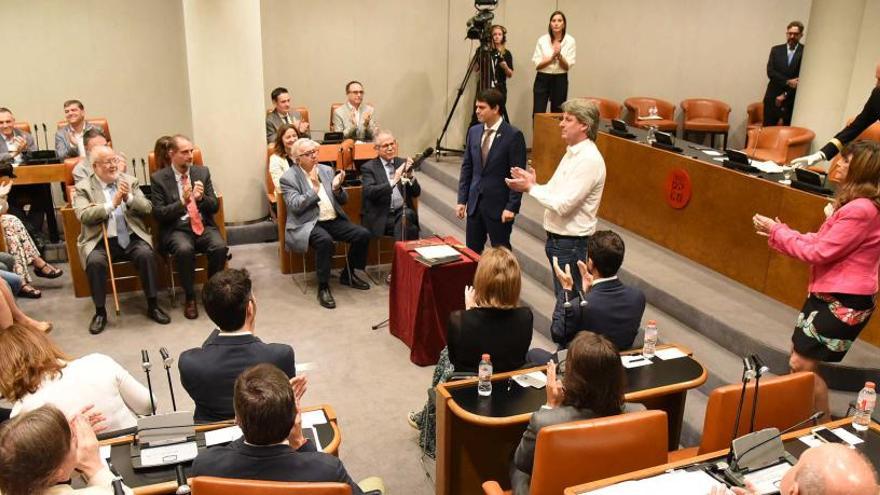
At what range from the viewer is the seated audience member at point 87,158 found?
17.3ft

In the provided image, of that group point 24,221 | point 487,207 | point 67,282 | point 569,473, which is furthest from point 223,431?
point 24,221

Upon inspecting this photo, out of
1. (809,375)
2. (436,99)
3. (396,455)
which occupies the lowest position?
(396,455)

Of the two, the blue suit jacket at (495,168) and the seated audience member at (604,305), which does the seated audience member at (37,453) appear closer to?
the seated audience member at (604,305)

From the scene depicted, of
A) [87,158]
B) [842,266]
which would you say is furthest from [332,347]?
[842,266]

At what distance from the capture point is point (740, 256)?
5.06 m

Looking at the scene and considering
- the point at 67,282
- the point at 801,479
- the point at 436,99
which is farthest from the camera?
the point at 436,99

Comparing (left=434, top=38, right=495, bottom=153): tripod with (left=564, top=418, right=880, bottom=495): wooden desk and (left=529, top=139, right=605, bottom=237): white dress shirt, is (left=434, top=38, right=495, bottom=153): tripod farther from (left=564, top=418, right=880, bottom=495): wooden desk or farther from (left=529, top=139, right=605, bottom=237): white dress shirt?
(left=564, top=418, right=880, bottom=495): wooden desk

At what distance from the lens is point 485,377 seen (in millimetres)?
3018

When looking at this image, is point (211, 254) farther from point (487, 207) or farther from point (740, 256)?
point (740, 256)

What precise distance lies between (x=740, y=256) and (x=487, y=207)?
1792 mm

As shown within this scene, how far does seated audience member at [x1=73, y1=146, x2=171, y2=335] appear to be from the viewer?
16.8 feet

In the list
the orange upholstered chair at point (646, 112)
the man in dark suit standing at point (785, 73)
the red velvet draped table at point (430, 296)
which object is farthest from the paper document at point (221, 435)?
the man in dark suit standing at point (785, 73)

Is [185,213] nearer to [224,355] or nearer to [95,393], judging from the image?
[95,393]

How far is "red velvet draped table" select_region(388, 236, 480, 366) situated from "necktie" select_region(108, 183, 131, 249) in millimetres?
2041
